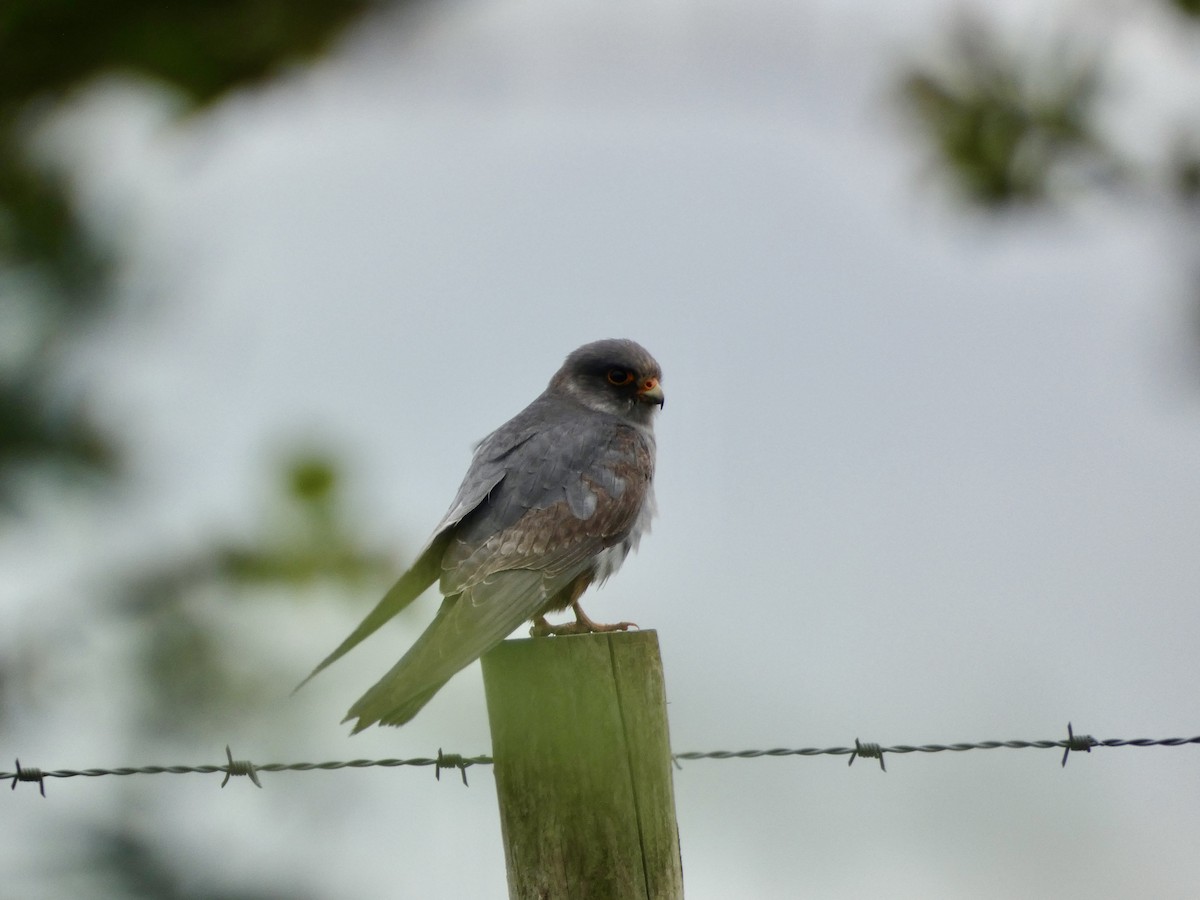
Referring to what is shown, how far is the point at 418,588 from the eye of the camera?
4078 mm

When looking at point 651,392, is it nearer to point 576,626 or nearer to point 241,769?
point 576,626

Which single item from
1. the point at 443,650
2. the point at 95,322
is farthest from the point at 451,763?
the point at 95,322

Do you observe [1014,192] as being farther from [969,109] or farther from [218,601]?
[218,601]

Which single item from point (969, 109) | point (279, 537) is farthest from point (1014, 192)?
point (279, 537)

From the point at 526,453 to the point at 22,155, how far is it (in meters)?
2.79

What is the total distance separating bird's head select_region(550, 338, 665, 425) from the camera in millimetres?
5070

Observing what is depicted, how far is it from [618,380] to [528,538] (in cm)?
119

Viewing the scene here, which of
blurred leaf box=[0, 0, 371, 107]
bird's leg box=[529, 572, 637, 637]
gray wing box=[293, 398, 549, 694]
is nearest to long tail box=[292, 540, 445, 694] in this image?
gray wing box=[293, 398, 549, 694]

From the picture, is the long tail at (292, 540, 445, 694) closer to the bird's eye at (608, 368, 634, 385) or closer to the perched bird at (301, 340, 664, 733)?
the perched bird at (301, 340, 664, 733)

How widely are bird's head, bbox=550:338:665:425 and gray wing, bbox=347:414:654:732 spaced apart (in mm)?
257

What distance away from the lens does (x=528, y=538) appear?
409 centimetres

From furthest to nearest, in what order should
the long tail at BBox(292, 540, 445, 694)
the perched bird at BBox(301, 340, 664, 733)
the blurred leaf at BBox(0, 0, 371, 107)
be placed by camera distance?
the long tail at BBox(292, 540, 445, 694) < the perched bird at BBox(301, 340, 664, 733) < the blurred leaf at BBox(0, 0, 371, 107)

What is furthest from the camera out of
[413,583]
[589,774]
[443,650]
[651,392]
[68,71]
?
[651,392]

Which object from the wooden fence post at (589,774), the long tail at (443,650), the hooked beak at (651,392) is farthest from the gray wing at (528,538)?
the wooden fence post at (589,774)
